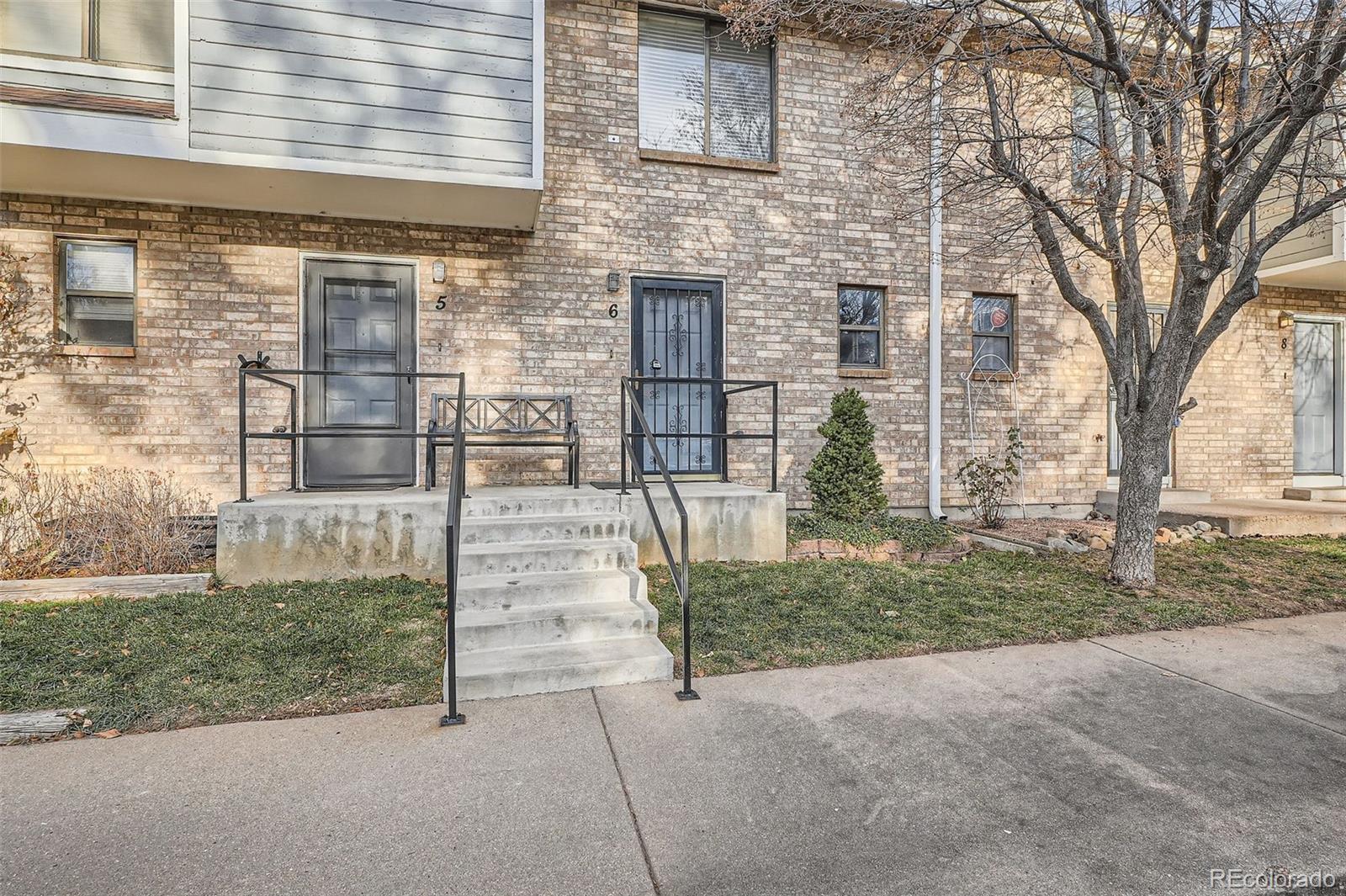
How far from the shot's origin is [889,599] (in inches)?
192

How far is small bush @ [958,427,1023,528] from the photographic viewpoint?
7.43 m

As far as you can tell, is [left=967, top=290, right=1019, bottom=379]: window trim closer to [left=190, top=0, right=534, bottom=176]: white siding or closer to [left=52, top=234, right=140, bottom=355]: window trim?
[left=190, top=0, right=534, bottom=176]: white siding

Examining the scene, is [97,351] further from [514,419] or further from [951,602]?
[951,602]

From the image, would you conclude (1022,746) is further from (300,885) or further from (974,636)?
(300,885)

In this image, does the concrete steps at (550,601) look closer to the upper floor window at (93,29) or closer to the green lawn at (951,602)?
the green lawn at (951,602)

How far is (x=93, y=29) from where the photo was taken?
5340 millimetres

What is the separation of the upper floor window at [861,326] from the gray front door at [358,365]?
4.74 meters

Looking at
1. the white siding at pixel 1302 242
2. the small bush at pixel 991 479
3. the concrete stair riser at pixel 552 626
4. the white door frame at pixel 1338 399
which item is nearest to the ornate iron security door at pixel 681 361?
the small bush at pixel 991 479

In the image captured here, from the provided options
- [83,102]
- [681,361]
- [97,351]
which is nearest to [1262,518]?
[681,361]

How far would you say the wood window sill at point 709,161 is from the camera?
691 centimetres

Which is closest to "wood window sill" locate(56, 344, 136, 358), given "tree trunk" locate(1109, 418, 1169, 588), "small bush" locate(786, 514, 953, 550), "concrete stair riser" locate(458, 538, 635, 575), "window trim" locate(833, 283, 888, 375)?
"concrete stair riser" locate(458, 538, 635, 575)

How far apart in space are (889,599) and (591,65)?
6021 mm

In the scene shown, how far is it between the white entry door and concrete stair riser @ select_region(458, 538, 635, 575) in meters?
10.4

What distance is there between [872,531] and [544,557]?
346cm
